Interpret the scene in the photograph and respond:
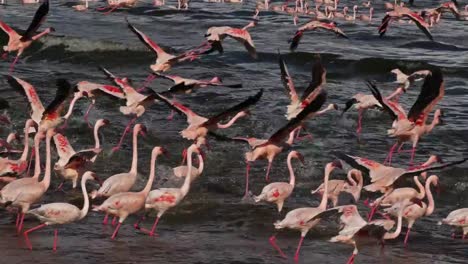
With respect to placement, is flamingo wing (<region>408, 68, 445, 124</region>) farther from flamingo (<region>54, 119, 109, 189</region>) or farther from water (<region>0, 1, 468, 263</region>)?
flamingo (<region>54, 119, 109, 189</region>)

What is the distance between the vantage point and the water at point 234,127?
36.2 ft

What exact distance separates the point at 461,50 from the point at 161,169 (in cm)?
1421

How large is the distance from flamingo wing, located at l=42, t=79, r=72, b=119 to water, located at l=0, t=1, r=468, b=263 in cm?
101

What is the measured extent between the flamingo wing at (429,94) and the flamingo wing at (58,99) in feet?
15.0

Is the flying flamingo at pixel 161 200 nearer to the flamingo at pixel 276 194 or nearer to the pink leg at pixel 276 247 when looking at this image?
the flamingo at pixel 276 194

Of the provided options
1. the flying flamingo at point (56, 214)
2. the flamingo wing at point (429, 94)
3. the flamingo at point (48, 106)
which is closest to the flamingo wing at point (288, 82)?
the flamingo wing at point (429, 94)

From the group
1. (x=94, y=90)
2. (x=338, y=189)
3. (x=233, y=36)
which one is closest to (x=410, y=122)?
(x=338, y=189)

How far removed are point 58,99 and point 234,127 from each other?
4797 mm

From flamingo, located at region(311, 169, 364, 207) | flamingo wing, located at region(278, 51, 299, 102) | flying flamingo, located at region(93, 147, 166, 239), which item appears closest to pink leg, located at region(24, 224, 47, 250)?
flying flamingo, located at region(93, 147, 166, 239)

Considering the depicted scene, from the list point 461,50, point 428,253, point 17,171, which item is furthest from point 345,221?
point 461,50

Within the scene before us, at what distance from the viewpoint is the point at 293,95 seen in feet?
52.2

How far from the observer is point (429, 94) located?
1424cm

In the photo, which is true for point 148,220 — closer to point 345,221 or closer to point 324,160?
point 345,221

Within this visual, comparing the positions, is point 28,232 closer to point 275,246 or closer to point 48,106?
point 275,246
